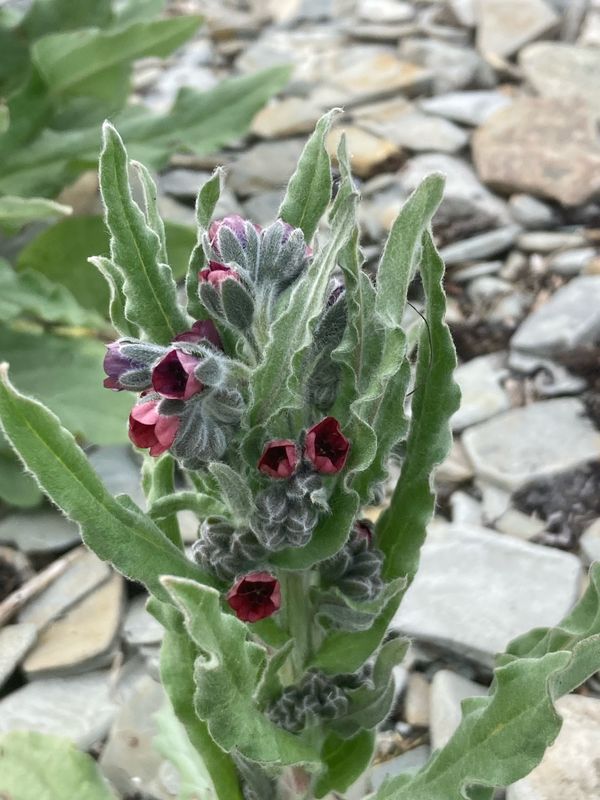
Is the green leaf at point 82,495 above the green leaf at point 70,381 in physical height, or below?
above

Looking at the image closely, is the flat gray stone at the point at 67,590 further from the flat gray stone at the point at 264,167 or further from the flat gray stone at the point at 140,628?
the flat gray stone at the point at 264,167

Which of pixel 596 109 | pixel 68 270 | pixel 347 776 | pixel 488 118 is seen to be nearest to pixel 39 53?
pixel 68 270

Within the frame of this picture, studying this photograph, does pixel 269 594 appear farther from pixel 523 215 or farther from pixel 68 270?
pixel 523 215

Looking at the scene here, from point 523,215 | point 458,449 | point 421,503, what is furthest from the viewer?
point 523,215

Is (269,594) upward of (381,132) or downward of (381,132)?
upward

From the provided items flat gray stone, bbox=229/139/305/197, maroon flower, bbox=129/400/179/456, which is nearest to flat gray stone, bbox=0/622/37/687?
maroon flower, bbox=129/400/179/456

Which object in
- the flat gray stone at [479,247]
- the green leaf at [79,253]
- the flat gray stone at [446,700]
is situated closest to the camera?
the flat gray stone at [446,700]

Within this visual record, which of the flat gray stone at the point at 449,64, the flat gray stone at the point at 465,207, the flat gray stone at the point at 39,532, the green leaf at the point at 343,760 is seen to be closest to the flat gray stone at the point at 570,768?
the green leaf at the point at 343,760
